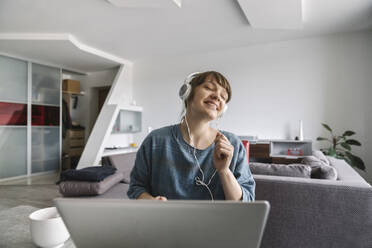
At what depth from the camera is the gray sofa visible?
52.0 inches

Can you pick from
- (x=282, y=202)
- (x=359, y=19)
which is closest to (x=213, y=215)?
(x=282, y=202)

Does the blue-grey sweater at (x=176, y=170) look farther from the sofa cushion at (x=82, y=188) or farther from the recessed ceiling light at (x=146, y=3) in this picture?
the recessed ceiling light at (x=146, y=3)

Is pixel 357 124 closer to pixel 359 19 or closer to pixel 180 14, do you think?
pixel 359 19

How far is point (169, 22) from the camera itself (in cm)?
357

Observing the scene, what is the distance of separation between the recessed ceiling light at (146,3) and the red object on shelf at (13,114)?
3364 millimetres

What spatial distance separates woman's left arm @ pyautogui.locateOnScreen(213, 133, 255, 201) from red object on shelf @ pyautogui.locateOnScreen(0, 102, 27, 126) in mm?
5300

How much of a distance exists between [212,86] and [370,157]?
4329mm

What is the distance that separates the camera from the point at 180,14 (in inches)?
130

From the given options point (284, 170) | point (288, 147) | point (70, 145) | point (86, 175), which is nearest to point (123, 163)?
point (86, 175)

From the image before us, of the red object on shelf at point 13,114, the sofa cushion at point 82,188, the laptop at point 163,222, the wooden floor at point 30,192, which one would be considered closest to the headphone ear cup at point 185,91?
the laptop at point 163,222

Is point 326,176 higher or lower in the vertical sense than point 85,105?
lower

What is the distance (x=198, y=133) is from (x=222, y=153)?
212 millimetres

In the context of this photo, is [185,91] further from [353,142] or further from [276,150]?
[353,142]

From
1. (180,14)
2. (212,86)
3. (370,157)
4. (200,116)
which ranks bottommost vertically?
(370,157)
